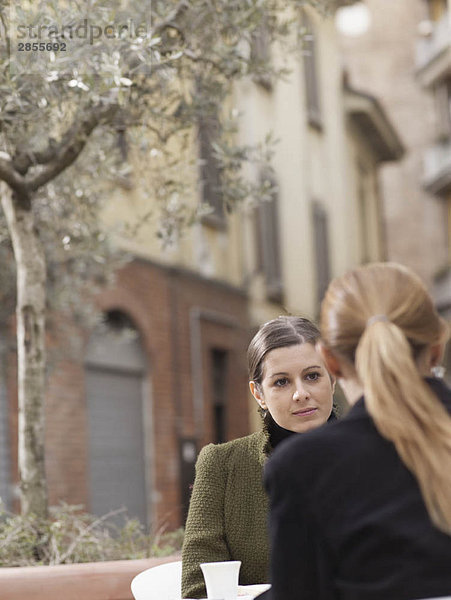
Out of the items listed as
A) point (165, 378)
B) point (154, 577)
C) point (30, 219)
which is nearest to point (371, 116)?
point (165, 378)

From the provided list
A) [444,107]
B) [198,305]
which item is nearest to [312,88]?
[198,305]

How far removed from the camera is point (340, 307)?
239 centimetres

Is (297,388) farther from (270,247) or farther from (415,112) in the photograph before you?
(415,112)

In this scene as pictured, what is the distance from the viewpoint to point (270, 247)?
59.2 feet

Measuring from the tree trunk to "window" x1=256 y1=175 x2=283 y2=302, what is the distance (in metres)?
11.6

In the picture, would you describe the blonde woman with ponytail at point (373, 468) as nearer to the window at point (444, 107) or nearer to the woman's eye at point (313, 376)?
the woman's eye at point (313, 376)

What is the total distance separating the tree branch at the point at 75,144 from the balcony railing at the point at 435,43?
87.3 ft

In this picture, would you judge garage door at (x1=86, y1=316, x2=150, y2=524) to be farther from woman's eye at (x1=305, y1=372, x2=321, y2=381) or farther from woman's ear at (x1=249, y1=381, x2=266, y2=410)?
woman's eye at (x1=305, y1=372, x2=321, y2=381)

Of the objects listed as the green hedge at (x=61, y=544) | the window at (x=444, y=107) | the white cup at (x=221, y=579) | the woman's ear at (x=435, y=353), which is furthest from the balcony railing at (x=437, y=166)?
the woman's ear at (x=435, y=353)

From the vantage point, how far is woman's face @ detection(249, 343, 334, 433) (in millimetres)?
3707

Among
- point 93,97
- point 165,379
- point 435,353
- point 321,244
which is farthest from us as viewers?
point 321,244

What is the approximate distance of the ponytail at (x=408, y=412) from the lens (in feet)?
7.22

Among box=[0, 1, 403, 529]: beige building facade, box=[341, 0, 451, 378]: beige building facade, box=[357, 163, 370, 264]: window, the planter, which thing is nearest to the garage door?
box=[0, 1, 403, 529]: beige building facade

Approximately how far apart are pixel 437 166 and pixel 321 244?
12.7 metres
